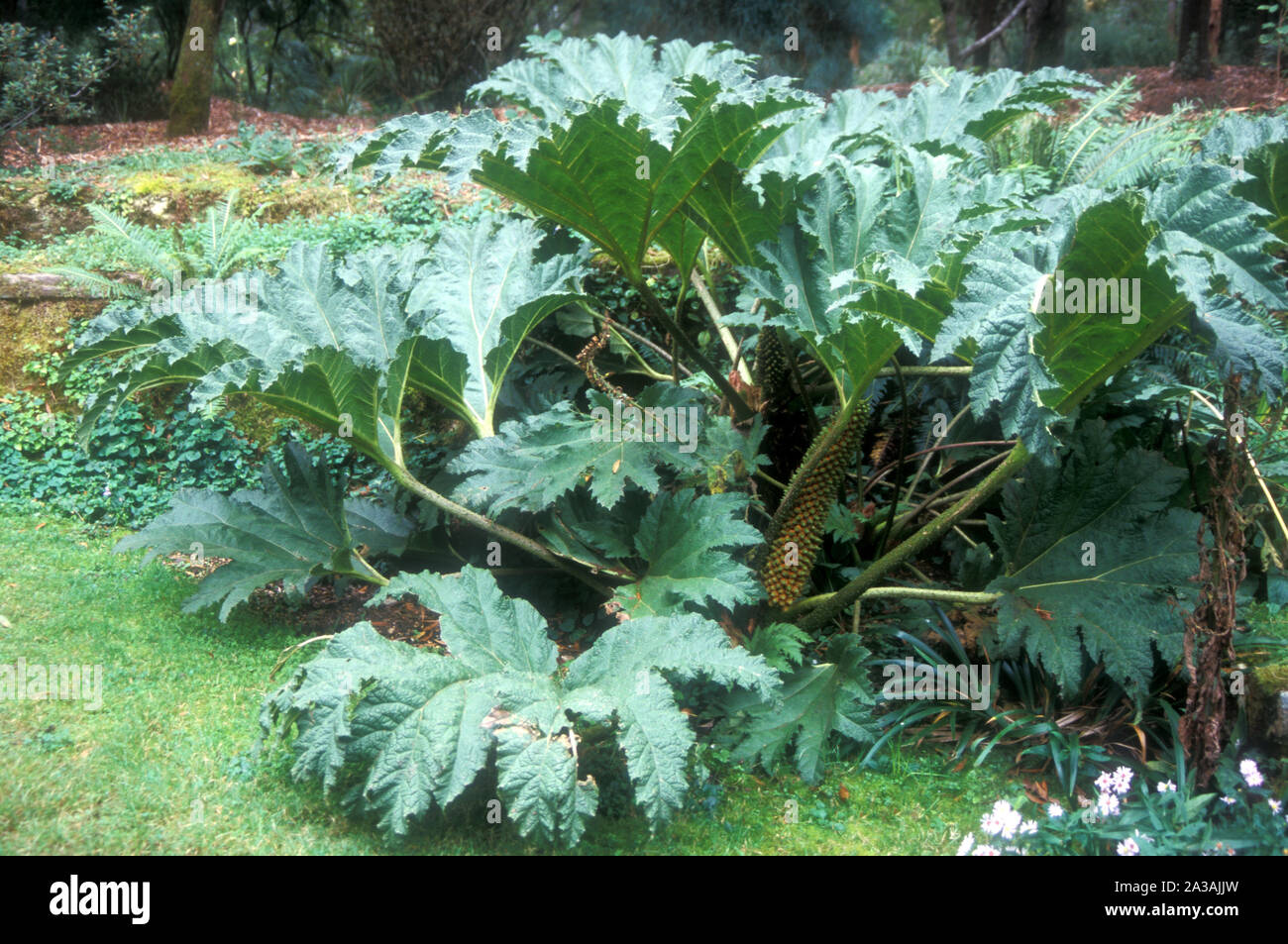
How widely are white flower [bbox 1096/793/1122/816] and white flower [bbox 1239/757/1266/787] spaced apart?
1.17 feet

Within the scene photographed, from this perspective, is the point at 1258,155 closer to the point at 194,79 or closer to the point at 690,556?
the point at 690,556

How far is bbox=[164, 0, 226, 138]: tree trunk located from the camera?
29.3 feet

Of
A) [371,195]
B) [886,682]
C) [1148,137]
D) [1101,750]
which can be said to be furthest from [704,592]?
[371,195]

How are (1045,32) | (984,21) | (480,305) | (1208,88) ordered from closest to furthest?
1. (480,305)
2. (1208,88)
3. (1045,32)
4. (984,21)

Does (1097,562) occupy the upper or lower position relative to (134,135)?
lower

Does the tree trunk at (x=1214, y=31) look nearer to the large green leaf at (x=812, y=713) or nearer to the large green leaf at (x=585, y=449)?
the large green leaf at (x=585, y=449)

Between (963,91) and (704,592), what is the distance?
8.12 feet

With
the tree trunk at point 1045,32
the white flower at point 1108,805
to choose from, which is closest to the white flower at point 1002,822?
the white flower at point 1108,805

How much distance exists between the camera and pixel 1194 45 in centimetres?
745

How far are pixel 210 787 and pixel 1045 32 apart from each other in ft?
26.4

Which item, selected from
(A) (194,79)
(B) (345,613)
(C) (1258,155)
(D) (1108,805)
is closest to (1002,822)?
(D) (1108,805)

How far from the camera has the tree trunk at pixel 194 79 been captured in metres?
8.94

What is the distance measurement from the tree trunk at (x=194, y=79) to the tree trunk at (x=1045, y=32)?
7349 millimetres
